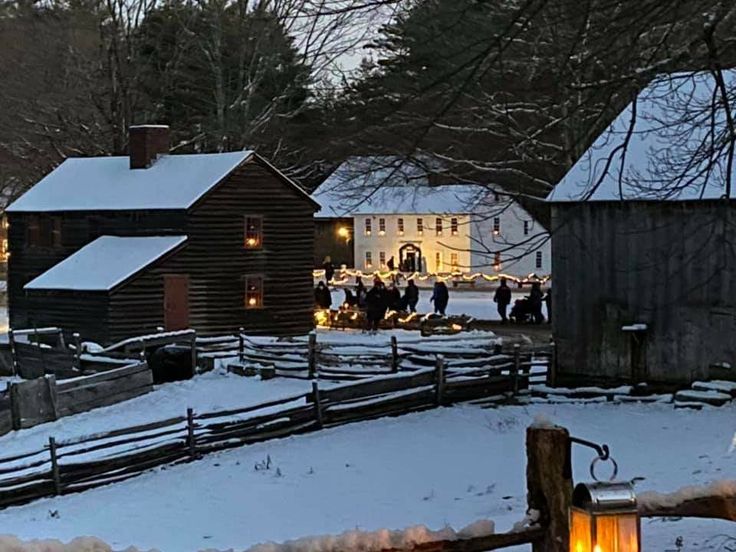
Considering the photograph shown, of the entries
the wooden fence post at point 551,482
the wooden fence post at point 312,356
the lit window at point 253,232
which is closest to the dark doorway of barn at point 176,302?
the lit window at point 253,232

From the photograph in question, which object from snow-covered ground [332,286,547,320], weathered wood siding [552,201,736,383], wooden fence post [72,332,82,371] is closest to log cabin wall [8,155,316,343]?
wooden fence post [72,332,82,371]

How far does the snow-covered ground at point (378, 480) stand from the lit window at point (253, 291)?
1324 cm

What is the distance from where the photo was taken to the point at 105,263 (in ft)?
103

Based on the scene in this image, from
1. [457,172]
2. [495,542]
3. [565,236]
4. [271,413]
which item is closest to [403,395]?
[271,413]

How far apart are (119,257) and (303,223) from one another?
20.6 ft

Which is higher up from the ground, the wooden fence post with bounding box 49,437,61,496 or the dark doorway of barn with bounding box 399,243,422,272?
→ the dark doorway of barn with bounding box 399,243,422,272

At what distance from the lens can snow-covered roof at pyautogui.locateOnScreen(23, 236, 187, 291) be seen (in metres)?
30.6

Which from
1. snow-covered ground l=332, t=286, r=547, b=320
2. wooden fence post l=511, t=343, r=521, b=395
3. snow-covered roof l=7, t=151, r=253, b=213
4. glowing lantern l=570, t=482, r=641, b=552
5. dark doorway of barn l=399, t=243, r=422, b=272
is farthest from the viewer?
dark doorway of barn l=399, t=243, r=422, b=272

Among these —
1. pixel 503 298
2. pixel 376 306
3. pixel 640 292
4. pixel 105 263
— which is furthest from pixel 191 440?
pixel 503 298

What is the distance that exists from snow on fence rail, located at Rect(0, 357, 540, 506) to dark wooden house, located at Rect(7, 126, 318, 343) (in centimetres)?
1163

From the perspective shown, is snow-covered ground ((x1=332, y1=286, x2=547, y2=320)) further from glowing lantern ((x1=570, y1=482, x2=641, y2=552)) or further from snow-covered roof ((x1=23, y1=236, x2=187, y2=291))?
glowing lantern ((x1=570, y1=482, x2=641, y2=552))

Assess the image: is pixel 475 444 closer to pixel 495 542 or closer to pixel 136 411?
pixel 136 411

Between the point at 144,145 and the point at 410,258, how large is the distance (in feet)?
99.8

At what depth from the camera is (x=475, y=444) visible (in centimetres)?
1811
